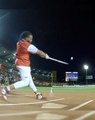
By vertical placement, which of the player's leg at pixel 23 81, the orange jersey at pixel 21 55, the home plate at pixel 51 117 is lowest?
the home plate at pixel 51 117

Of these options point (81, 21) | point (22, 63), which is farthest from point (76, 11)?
point (22, 63)

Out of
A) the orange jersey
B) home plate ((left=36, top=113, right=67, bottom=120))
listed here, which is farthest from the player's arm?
home plate ((left=36, top=113, right=67, bottom=120))

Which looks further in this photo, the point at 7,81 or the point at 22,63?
the point at 7,81

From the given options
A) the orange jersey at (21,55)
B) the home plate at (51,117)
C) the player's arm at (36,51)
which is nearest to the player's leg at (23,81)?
the orange jersey at (21,55)

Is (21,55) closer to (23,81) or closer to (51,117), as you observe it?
(23,81)

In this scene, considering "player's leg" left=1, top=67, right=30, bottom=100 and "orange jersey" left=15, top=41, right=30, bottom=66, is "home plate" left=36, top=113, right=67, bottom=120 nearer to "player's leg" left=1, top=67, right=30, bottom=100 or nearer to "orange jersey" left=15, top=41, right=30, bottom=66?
"player's leg" left=1, top=67, right=30, bottom=100

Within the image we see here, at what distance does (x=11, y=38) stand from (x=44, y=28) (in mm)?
8679

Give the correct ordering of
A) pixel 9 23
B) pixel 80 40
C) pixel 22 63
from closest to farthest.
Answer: pixel 22 63 < pixel 9 23 < pixel 80 40

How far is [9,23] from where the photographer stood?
54.6m

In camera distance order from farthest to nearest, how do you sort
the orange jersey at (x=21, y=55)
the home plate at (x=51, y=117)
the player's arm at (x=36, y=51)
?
the orange jersey at (x=21, y=55) < the player's arm at (x=36, y=51) < the home plate at (x=51, y=117)

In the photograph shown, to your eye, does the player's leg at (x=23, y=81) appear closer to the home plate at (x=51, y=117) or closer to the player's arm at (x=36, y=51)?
the player's arm at (x=36, y=51)

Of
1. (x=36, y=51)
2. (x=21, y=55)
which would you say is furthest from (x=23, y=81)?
(x=36, y=51)

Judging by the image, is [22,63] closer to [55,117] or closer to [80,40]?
[55,117]

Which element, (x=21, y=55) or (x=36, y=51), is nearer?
(x=36, y=51)
